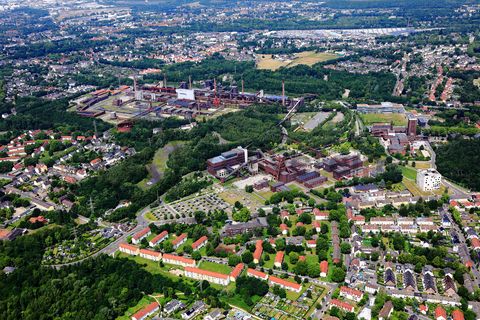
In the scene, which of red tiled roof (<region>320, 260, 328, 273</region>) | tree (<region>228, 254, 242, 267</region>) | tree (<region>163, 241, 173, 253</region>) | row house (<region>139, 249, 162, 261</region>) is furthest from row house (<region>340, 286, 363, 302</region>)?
row house (<region>139, 249, 162, 261</region>)

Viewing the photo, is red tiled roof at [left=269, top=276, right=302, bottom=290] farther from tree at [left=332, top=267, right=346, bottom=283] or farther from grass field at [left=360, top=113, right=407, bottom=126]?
grass field at [left=360, top=113, right=407, bottom=126]

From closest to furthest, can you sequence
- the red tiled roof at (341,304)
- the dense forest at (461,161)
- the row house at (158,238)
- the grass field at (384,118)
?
1. the red tiled roof at (341,304)
2. the row house at (158,238)
3. the dense forest at (461,161)
4. the grass field at (384,118)

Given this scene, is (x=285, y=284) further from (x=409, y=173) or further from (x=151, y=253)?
(x=409, y=173)

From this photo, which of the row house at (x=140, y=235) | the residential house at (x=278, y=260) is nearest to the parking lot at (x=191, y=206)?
the row house at (x=140, y=235)

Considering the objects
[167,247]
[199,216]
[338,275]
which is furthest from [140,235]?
[338,275]

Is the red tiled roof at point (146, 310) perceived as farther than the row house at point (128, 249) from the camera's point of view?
No

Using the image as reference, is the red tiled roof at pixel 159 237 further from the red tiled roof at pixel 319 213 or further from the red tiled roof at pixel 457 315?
the red tiled roof at pixel 457 315
